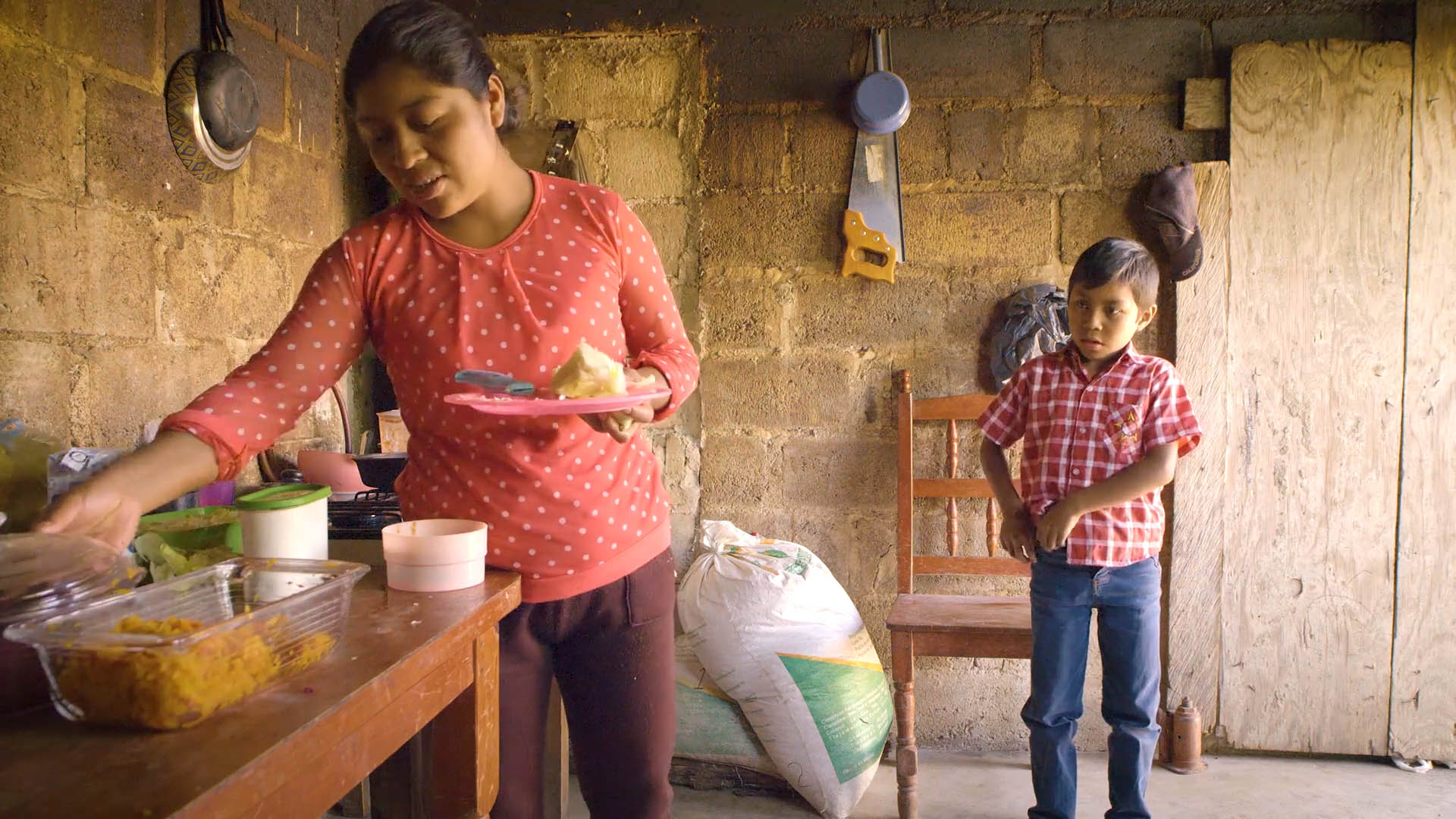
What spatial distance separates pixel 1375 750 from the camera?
2656 millimetres

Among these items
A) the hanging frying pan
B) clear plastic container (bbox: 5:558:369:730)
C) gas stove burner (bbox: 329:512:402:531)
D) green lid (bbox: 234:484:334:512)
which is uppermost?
the hanging frying pan

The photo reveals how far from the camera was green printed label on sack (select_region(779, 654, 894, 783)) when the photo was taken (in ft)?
7.70

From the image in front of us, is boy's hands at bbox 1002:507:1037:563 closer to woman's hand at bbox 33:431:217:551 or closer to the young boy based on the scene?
the young boy

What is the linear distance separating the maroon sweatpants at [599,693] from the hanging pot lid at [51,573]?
0.50 metres

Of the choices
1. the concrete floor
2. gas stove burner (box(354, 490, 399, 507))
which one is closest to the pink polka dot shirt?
gas stove burner (box(354, 490, 399, 507))

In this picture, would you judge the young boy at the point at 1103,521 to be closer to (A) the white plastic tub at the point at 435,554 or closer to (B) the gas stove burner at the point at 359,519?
(A) the white plastic tub at the point at 435,554

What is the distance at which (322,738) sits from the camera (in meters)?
0.79

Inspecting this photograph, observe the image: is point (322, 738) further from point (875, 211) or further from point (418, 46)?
point (875, 211)

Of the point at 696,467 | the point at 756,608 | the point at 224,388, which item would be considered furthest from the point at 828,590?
the point at 224,388

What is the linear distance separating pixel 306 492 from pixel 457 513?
222 millimetres

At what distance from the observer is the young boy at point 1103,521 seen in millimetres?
1999

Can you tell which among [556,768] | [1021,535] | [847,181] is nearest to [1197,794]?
[1021,535]

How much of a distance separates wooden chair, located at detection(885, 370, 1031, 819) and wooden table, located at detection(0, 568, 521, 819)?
1.39m

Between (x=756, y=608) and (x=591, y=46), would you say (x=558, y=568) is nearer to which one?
(x=756, y=608)
